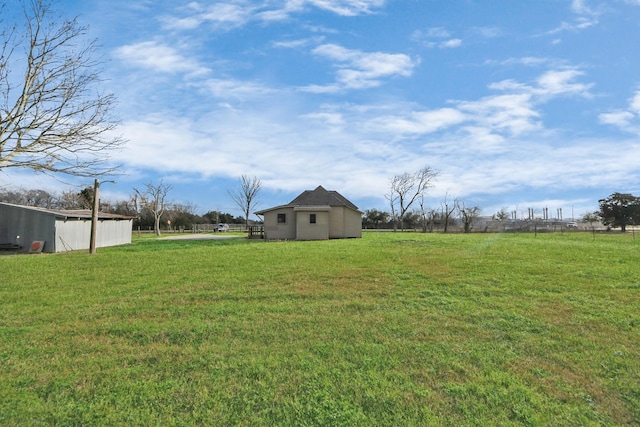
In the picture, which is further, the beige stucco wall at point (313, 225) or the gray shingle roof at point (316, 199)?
the gray shingle roof at point (316, 199)

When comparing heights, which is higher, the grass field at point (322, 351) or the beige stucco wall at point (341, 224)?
the beige stucco wall at point (341, 224)

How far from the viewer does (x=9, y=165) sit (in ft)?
17.1

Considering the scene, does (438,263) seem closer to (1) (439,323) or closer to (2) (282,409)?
(1) (439,323)

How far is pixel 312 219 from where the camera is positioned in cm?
2383

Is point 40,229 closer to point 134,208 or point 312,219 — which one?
point 312,219

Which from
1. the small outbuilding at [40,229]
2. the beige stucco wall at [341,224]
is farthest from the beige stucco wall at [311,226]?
the small outbuilding at [40,229]

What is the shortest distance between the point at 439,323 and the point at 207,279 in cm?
510

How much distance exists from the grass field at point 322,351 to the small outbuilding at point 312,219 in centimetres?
1602

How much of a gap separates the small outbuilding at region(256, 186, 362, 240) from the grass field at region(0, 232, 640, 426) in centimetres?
1602

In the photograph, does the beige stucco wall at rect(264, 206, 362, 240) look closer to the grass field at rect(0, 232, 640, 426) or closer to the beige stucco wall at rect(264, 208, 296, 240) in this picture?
the beige stucco wall at rect(264, 208, 296, 240)

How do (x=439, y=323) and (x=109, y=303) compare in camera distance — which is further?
(x=109, y=303)

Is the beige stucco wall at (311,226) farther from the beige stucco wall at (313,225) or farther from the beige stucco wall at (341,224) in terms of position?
the beige stucco wall at (341,224)

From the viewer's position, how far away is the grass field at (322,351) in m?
2.89

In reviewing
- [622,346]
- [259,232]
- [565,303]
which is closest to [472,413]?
[622,346]
